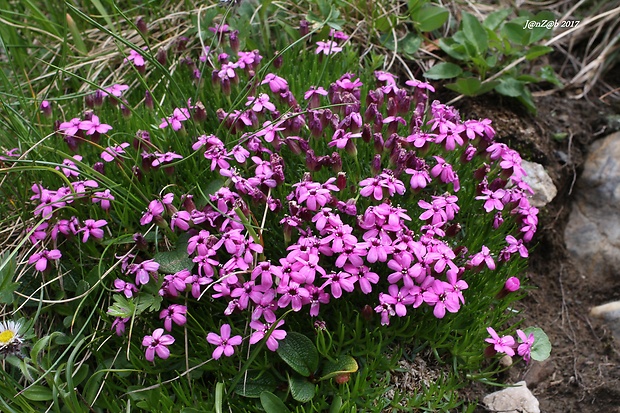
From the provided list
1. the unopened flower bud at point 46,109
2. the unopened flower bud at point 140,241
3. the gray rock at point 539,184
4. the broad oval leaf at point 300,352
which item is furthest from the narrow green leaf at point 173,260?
the gray rock at point 539,184

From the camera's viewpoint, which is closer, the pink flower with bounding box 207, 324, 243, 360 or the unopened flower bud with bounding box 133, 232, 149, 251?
the pink flower with bounding box 207, 324, 243, 360

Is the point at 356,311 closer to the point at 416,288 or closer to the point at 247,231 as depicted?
the point at 416,288

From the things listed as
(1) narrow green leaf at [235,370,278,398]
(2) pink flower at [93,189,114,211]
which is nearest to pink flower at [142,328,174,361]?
(1) narrow green leaf at [235,370,278,398]

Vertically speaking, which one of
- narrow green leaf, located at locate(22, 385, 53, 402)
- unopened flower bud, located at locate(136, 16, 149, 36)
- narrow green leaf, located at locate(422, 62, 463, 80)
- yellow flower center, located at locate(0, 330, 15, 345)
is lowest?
narrow green leaf, located at locate(22, 385, 53, 402)

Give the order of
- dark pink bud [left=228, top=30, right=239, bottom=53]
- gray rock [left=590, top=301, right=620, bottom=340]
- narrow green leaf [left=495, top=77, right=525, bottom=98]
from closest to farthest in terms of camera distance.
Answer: gray rock [left=590, top=301, right=620, bottom=340] → dark pink bud [left=228, top=30, right=239, bottom=53] → narrow green leaf [left=495, top=77, right=525, bottom=98]

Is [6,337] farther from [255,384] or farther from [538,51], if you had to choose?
[538,51]

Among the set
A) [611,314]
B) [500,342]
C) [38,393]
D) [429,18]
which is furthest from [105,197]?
[611,314]

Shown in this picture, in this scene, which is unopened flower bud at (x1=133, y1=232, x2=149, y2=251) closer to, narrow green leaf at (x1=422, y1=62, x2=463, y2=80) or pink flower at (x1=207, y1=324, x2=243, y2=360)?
pink flower at (x1=207, y1=324, x2=243, y2=360)

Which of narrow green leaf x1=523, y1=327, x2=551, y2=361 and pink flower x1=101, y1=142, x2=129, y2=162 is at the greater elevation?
pink flower x1=101, y1=142, x2=129, y2=162
